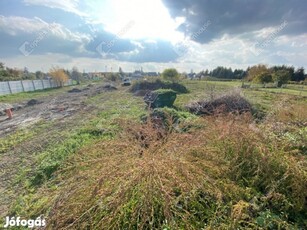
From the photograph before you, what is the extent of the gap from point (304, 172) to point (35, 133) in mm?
8444

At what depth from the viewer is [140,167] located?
254 cm

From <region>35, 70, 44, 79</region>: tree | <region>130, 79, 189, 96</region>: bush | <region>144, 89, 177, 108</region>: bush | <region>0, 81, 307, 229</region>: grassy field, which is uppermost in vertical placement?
<region>0, 81, 307, 229</region>: grassy field

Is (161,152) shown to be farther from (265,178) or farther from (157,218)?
(265,178)

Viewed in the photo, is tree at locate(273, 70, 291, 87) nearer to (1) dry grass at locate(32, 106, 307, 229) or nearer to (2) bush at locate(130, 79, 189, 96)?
(2) bush at locate(130, 79, 189, 96)

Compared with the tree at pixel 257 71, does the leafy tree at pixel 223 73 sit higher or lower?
lower

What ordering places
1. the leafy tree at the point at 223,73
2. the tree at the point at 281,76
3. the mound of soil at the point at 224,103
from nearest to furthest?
the mound of soil at the point at 224,103, the tree at the point at 281,76, the leafy tree at the point at 223,73

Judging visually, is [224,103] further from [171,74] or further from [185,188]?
[171,74]

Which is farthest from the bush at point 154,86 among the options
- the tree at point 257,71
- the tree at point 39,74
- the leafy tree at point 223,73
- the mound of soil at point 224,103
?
the leafy tree at point 223,73

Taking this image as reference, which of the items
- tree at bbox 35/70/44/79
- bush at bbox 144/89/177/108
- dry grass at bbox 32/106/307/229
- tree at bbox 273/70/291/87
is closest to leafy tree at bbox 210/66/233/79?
tree at bbox 273/70/291/87

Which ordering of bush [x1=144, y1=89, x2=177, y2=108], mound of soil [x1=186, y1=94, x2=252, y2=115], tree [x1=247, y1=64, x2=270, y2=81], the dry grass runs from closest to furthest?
1. the dry grass
2. mound of soil [x1=186, y1=94, x2=252, y2=115]
3. bush [x1=144, y1=89, x2=177, y2=108]
4. tree [x1=247, y1=64, x2=270, y2=81]

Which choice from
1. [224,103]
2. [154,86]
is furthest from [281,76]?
[224,103]

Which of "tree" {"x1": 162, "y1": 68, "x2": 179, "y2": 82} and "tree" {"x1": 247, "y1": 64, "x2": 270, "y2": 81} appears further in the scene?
"tree" {"x1": 247, "y1": 64, "x2": 270, "y2": 81}

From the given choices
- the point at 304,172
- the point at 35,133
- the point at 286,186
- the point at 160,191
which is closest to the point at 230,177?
the point at 286,186

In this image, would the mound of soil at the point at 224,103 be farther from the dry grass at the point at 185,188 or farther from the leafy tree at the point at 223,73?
the leafy tree at the point at 223,73
